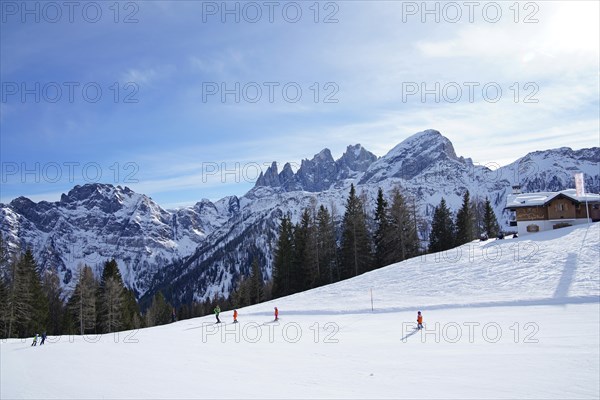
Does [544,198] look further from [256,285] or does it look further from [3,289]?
[3,289]

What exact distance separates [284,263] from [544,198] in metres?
40.5

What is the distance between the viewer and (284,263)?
58656 millimetres

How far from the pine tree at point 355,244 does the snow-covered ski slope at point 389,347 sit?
13309mm

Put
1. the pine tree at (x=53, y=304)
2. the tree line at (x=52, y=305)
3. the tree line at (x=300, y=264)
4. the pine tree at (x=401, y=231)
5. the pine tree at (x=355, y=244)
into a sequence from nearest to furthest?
the tree line at (x=52, y=305) → the tree line at (x=300, y=264) → the pine tree at (x=401, y=231) → the pine tree at (x=355, y=244) → the pine tree at (x=53, y=304)

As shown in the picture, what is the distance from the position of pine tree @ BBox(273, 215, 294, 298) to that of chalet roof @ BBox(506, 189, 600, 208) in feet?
112

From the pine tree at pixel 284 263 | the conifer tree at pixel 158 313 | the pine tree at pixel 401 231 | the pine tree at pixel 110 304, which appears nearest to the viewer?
the pine tree at pixel 110 304

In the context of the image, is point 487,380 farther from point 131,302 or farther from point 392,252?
point 131,302

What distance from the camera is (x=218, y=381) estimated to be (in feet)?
47.9

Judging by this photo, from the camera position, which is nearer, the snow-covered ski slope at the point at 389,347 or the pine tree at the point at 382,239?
the snow-covered ski slope at the point at 389,347

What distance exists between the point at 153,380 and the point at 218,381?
291cm

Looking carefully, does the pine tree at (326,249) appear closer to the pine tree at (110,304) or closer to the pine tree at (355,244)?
the pine tree at (355,244)

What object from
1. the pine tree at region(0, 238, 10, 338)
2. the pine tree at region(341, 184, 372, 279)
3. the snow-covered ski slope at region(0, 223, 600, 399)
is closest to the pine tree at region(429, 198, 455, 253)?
the pine tree at region(341, 184, 372, 279)

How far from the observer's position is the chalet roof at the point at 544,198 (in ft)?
170

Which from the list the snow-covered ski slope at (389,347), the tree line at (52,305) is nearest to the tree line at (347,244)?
the snow-covered ski slope at (389,347)
